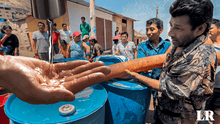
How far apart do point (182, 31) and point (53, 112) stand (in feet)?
4.26

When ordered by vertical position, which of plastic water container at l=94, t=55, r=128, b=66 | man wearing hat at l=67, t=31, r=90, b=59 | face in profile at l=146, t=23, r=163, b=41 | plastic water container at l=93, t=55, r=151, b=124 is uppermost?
face in profile at l=146, t=23, r=163, b=41

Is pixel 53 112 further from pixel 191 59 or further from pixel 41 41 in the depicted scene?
pixel 41 41

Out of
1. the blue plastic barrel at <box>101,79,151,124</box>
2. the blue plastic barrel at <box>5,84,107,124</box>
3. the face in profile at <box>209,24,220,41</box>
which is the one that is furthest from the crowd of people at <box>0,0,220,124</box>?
the face in profile at <box>209,24,220,41</box>

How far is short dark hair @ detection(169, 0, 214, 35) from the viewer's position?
2.56ft

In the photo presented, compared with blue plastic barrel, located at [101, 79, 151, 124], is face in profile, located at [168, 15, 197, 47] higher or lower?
higher

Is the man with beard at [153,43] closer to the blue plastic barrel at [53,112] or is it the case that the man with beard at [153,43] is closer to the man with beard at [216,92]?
the man with beard at [216,92]

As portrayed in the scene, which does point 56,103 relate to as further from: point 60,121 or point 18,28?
point 18,28

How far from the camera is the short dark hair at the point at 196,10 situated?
0.78 m

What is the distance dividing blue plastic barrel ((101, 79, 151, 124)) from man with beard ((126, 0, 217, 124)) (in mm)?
487

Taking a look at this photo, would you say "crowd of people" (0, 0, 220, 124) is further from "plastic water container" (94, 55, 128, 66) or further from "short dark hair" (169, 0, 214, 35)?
"plastic water container" (94, 55, 128, 66)

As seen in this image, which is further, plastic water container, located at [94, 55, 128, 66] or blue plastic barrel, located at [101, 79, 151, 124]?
plastic water container, located at [94, 55, 128, 66]

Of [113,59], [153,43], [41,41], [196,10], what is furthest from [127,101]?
[41,41]

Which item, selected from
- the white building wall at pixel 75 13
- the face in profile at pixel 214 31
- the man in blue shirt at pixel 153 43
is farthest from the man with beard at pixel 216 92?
the white building wall at pixel 75 13

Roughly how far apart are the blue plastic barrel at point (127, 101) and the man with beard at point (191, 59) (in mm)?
487
